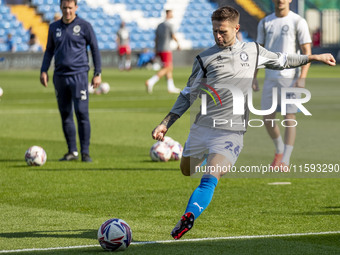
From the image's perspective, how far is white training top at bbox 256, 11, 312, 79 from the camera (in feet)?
34.0

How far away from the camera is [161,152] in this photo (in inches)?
459

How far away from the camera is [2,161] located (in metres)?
11.8

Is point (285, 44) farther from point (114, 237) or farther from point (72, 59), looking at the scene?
point (114, 237)

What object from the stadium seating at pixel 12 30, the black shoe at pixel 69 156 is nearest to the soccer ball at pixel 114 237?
the black shoe at pixel 69 156

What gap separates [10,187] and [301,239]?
166 inches

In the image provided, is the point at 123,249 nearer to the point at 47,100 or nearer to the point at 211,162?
the point at 211,162

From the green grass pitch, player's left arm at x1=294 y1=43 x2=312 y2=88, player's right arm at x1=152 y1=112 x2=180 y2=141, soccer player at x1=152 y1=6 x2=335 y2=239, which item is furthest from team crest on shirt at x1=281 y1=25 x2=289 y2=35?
player's right arm at x1=152 y1=112 x2=180 y2=141

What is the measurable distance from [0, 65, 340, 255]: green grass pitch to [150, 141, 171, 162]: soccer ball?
0.38 feet

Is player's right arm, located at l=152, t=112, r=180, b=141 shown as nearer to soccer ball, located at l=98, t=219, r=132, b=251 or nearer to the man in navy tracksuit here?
soccer ball, located at l=98, t=219, r=132, b=251

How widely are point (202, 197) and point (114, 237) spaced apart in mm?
768

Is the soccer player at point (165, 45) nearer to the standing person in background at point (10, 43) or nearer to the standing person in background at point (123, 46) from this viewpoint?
the standing person in background at point (123, 46)

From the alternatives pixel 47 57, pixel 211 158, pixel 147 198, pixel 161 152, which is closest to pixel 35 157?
pixel 47 57

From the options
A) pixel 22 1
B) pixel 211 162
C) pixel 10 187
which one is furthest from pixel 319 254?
pixel 22 1

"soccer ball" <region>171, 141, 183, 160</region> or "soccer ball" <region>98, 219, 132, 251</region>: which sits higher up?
"soccer ball" <region>98, 219, 132, 251</region>
